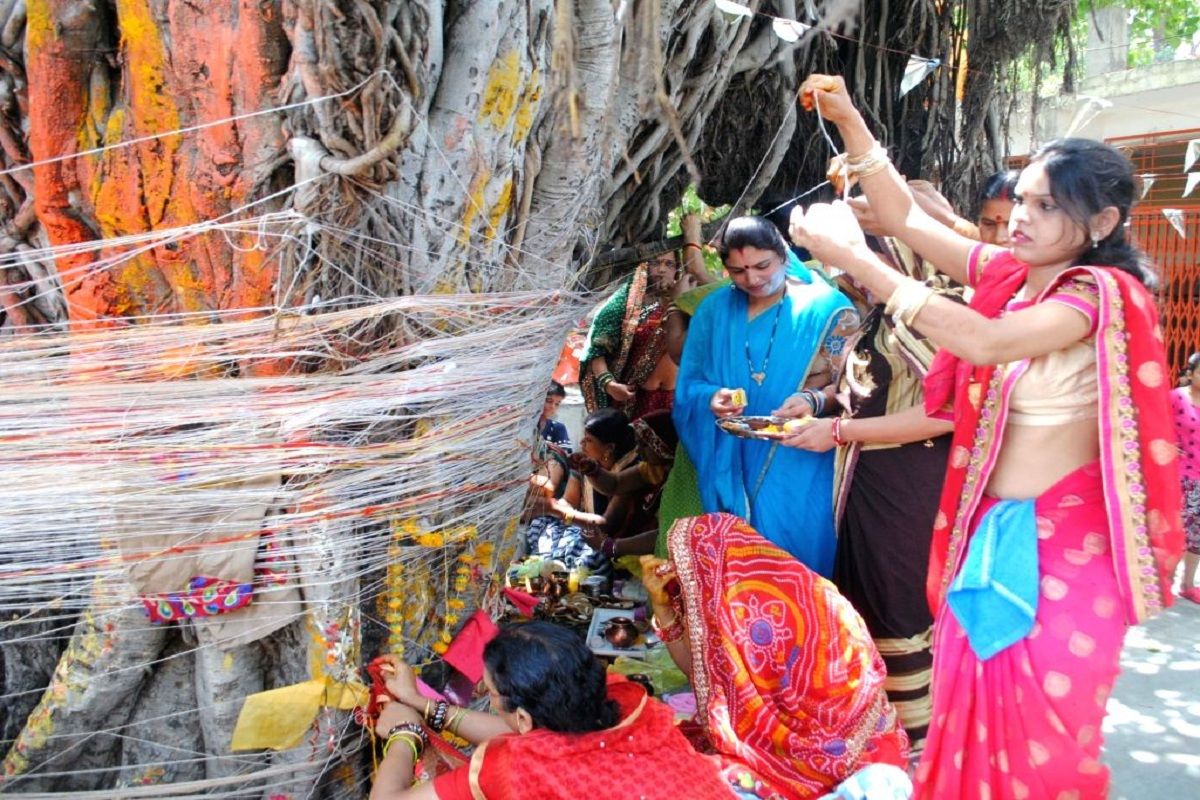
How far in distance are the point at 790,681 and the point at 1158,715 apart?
1.91 meters

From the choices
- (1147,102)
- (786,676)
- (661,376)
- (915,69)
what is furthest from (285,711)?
(1147,102)

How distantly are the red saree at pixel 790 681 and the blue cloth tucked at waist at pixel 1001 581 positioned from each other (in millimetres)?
588

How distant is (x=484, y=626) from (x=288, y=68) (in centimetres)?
143

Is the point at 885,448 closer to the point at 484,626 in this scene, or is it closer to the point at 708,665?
the point at 708,665

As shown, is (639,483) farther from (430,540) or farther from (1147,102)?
(1147,102)

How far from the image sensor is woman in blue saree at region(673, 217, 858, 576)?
3.24 metres

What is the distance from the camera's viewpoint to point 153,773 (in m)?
2.42

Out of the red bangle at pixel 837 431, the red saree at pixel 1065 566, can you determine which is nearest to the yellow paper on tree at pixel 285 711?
the red saree at pixel 1065 566

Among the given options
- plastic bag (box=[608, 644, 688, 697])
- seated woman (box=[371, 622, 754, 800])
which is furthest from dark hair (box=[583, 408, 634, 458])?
seated woman (box=[371, 622, 754, 800])

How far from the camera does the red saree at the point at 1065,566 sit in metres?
1.83

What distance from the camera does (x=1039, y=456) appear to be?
6.56 feet

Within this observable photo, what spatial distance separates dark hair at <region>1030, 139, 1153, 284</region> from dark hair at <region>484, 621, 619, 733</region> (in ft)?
4.25

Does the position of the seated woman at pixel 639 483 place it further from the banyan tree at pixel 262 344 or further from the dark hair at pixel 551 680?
the dark hair at pixel 551 680

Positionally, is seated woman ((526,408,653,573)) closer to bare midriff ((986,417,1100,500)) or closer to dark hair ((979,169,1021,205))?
dark hair ((979,169,1021,205))
